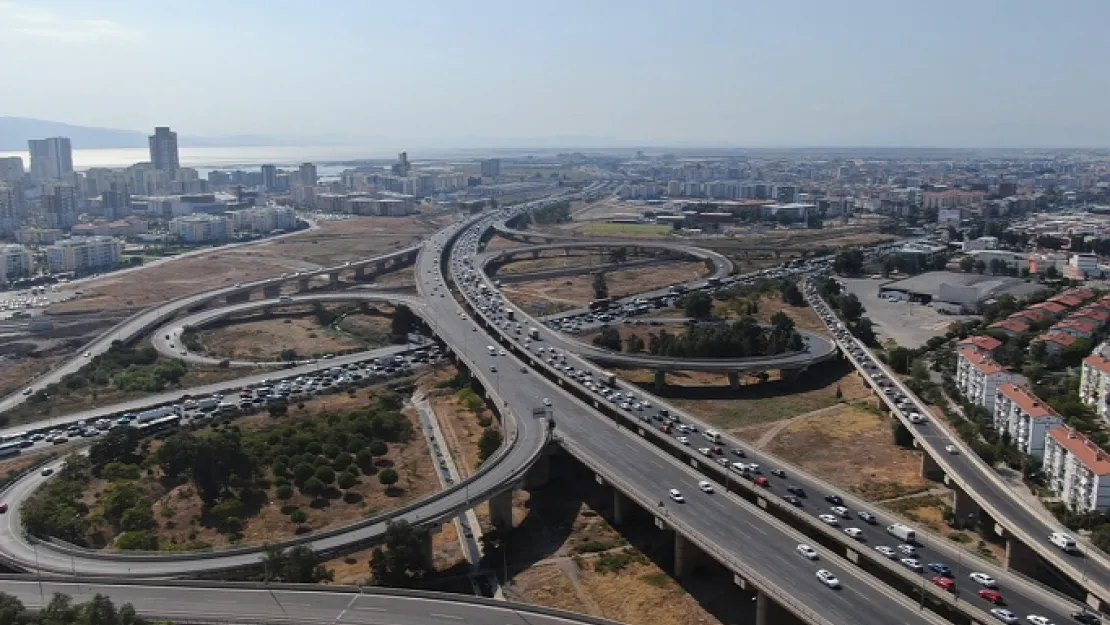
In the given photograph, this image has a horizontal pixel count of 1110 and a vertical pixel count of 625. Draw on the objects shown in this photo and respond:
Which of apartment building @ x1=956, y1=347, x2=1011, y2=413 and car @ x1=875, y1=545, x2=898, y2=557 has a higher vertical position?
apartment building @ x1=956, y1=347, x2=1011, y2=413

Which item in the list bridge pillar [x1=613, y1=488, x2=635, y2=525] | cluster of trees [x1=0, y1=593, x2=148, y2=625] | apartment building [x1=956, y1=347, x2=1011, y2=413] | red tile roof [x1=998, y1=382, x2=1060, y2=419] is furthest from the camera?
apartment building [x1=956, y1=347, x2=1011, y2=413]

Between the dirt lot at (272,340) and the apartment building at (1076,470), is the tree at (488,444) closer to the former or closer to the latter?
the apartment building at (1076,470)

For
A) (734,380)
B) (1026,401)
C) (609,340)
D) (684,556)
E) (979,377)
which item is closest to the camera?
(684,556)

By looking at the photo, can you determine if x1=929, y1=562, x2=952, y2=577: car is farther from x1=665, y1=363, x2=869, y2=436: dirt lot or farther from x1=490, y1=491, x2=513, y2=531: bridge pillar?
x1=665, y1=363, x2=869, y2=436: dirt lot

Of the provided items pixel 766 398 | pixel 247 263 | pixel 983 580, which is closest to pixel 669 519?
pixel 983 580

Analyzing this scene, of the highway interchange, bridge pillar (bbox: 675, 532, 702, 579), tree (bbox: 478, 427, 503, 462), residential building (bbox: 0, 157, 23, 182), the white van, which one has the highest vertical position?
residential building (bbox: 0, 157, 23, 182)

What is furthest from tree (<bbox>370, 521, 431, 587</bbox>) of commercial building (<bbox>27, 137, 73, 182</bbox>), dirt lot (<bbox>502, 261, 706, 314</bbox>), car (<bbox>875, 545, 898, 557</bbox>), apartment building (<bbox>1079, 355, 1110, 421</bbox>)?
commercial building (<bbox>27, 137, 73, 182</bbox>)

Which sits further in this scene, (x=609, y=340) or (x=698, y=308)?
(x=698, y=308)

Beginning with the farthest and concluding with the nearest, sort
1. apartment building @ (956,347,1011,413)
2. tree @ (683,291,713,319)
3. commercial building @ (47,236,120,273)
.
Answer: commercial building @ (47,236,120,273) < tree @ (683,291,713,319) < apartment building @ (956,347,1011,413)

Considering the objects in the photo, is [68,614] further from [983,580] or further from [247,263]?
[247,263]
